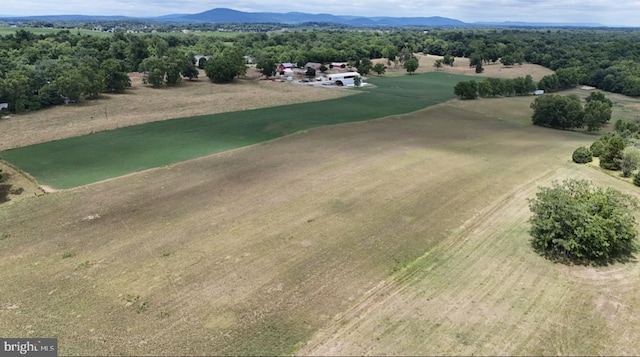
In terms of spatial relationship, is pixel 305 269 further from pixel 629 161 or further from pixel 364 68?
pixel 364 68

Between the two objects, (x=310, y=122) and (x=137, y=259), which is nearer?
(x=137, y=259)

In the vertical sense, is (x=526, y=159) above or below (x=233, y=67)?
below

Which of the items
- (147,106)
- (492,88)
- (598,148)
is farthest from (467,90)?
(147,106)

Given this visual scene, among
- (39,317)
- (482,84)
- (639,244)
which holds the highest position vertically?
(482,84)

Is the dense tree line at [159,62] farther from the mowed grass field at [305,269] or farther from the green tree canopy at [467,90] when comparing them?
the mowed grass field at [305,269]

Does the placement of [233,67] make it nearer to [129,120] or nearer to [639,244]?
[129,120]

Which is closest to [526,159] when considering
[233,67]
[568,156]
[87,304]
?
[568,156]
